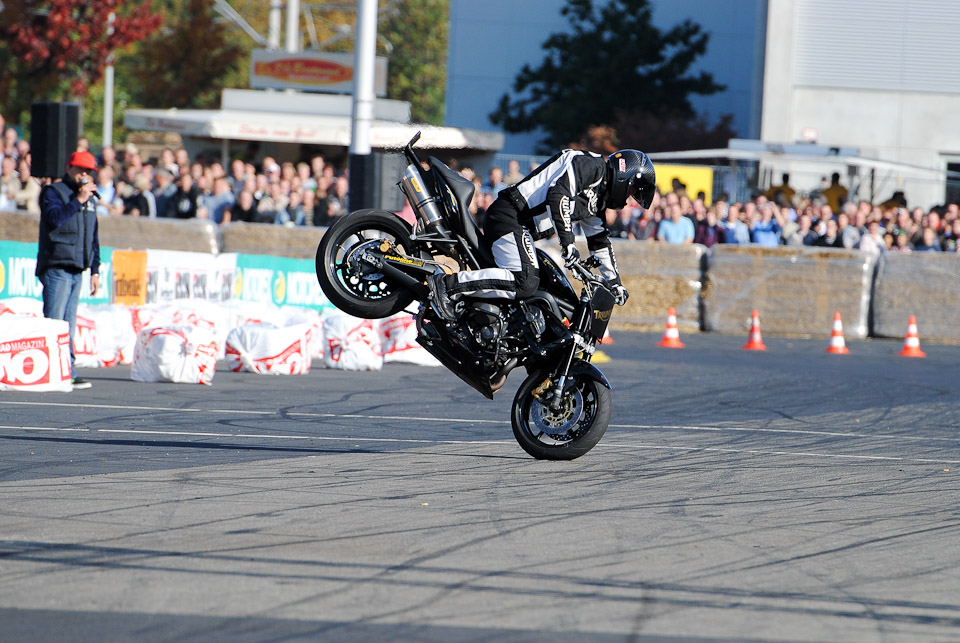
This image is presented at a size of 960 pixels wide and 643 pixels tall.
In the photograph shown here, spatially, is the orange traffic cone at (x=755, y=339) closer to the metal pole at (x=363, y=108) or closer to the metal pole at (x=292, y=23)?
the metal pole at (x=363, y=108)

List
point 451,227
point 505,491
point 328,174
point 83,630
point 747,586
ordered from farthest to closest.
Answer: point 328,174
point 451,227
point 505,491
point 747,586
point 83,630

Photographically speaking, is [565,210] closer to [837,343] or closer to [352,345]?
[352,345]

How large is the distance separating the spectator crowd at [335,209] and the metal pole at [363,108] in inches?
96.0

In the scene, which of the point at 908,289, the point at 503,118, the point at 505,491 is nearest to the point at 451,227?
the point at 505,491

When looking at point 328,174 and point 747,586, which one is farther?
point 328,174

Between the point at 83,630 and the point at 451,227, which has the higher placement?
the point at 451,227

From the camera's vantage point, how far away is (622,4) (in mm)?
41906

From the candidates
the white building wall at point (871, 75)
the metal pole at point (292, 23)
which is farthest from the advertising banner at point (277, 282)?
the metal pole at point (292, 23)

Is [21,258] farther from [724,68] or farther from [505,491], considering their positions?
[724,68]

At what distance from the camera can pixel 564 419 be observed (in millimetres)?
7973

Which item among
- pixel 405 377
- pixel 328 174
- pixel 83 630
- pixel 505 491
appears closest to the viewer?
pixel 83 630

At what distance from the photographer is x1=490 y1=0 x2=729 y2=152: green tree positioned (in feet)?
134

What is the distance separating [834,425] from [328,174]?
1268cm

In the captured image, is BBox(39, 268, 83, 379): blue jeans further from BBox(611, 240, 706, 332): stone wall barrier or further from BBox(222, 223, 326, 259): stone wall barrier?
BBox(611, 240, 706, 332): stone wall barrier
